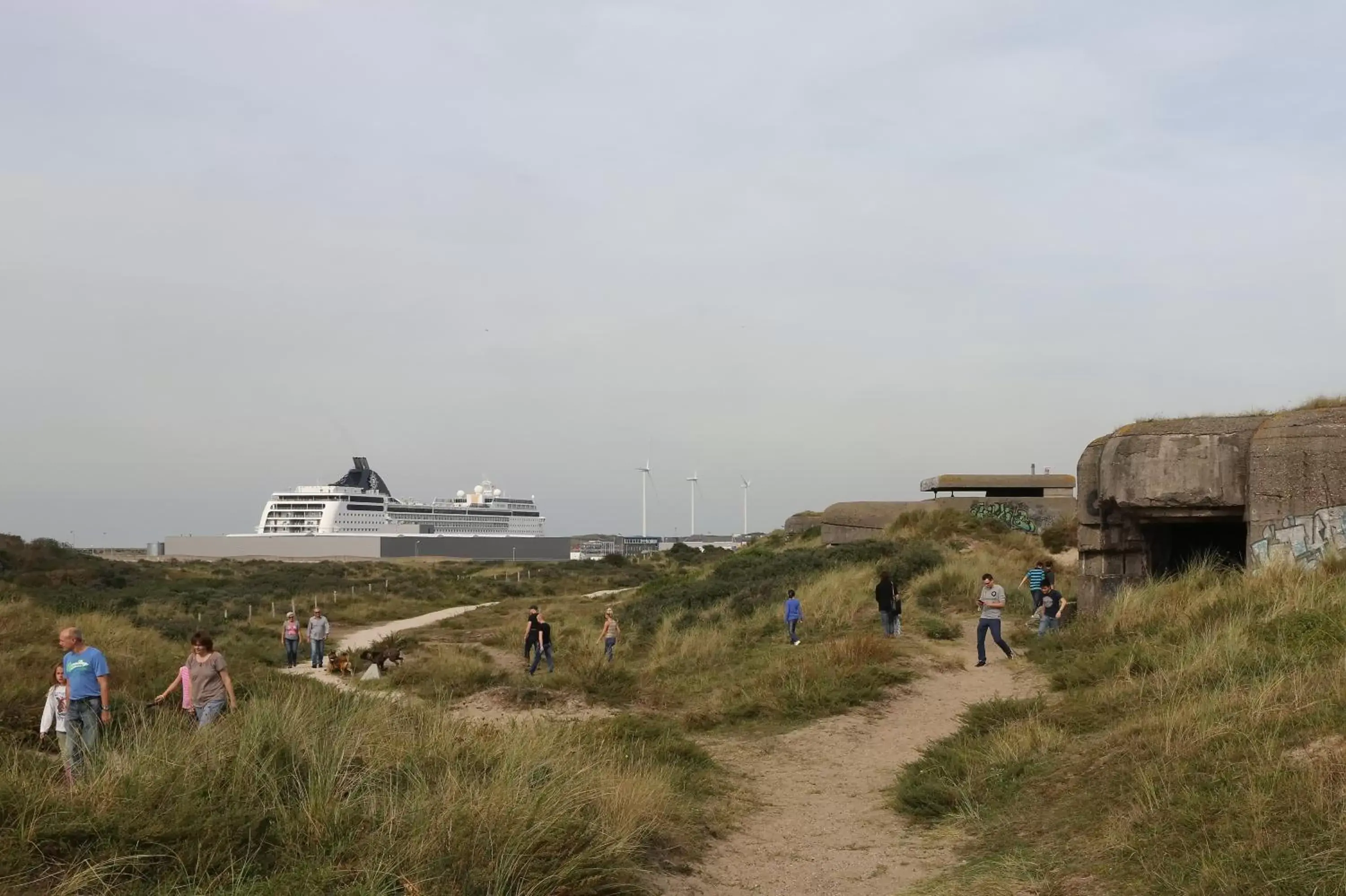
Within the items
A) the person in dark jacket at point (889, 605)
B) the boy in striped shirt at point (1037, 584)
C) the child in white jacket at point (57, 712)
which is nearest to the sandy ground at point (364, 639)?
the child in white jacket at point (57, 712)

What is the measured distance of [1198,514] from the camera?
528 inches

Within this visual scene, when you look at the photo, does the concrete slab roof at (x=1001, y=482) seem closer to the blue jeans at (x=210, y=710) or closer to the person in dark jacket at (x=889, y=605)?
the person in dark jacket at (x=889, y=605)

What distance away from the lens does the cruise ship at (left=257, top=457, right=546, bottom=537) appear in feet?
295

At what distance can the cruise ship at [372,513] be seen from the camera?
90062mm

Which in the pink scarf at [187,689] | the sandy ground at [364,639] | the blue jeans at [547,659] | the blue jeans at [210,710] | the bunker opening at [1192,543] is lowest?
the sandy ground at [364,639]

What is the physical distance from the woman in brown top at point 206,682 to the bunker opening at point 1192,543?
446 inches

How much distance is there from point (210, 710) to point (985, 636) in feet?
29.5

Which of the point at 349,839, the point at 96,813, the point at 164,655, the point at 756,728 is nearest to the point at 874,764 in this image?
the point at 756,728

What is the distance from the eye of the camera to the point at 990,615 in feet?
43.7

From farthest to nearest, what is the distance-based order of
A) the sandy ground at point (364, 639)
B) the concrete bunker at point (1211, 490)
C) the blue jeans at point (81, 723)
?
the sandy ground at point (364, 639) → the concrete bunker at point (1211, 490) → the blue jeans at point (81, 723)

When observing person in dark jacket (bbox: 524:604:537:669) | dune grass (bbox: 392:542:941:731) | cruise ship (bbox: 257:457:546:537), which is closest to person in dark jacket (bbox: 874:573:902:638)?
dune grass (bbox: 392:542:941:731)

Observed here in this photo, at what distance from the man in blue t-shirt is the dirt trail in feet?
14.1

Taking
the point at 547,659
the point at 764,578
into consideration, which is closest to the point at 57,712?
the point at 547,659

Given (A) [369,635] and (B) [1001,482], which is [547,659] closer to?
(A) [369,635]
